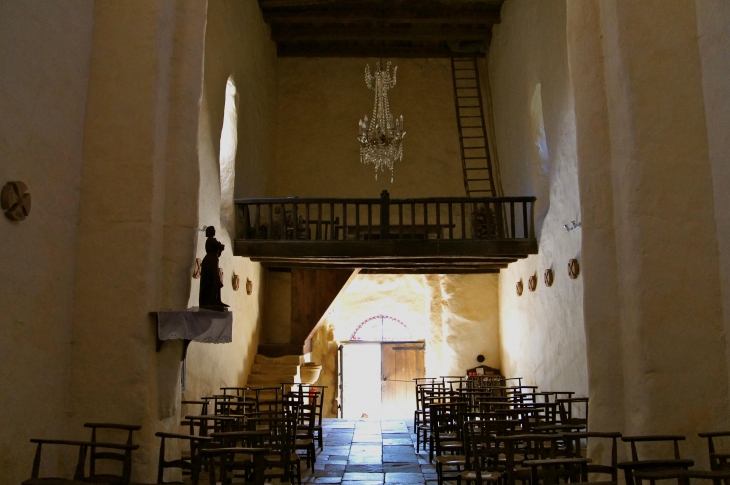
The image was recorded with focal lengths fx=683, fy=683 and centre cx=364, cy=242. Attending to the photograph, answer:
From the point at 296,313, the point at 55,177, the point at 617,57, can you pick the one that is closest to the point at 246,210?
the point at 296,313

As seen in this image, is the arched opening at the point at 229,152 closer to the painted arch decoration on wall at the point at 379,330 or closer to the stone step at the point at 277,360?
the stone step at the point at 277,360

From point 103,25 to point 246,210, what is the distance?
6238mm

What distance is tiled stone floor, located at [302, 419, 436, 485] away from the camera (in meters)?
7.28

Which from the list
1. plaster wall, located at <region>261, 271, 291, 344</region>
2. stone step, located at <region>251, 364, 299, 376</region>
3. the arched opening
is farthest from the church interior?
plaster wall, located at <region>261, 271, 291, 344</region>

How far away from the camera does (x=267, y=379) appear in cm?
1273

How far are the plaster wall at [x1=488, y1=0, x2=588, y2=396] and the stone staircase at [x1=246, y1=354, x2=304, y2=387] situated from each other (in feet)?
14.2

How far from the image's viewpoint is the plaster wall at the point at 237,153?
10.1 metres

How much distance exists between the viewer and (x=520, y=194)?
44.0ft

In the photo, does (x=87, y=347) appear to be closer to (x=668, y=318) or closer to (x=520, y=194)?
(x=668, y=318)

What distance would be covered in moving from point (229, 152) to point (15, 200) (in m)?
7.65

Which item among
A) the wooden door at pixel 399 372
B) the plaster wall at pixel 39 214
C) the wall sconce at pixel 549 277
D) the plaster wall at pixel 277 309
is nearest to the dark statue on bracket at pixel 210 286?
the plaster wall at pixel 39 214

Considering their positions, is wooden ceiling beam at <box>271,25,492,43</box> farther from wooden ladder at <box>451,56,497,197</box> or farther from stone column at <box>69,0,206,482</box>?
stone column at <box>69,0,206,482</box>

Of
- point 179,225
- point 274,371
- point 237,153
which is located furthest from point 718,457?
point 237,153

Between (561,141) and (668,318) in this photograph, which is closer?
(668,318)
